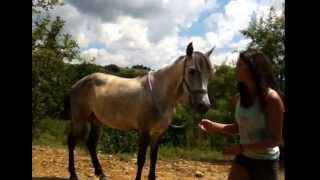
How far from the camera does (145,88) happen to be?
585cm

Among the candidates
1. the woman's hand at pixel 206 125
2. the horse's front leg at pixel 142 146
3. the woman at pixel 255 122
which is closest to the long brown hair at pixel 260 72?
the woman at pixel 255 122

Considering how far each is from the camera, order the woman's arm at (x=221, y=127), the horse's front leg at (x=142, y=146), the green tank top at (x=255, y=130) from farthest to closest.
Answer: the horse's front leg at (x=142, y=146), the woman's arm at (x=221, y=127), the green tank top at (x=255, y=130)

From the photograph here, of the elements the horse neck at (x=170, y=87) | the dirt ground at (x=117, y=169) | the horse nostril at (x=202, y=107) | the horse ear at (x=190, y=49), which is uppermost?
the horse ear at (x=190, y=49)

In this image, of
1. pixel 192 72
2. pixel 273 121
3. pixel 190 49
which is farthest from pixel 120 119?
pixel 273 121

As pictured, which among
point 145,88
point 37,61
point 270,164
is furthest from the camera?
point 37,61

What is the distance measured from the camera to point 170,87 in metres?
5.69

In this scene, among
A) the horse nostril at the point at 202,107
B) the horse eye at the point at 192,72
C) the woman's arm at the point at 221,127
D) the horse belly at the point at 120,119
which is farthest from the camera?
the horse belly at the point at 120,119

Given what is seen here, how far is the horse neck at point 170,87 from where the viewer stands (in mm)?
5641

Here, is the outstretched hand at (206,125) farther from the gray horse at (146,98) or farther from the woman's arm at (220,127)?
the gray horse at (146,98)

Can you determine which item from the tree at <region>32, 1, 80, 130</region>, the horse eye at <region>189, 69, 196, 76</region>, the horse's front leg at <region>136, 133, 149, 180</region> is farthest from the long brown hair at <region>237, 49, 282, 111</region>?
the tree at <region>32, 1, 80, 130</region>

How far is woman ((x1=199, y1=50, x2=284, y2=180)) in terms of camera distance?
2506 mm
